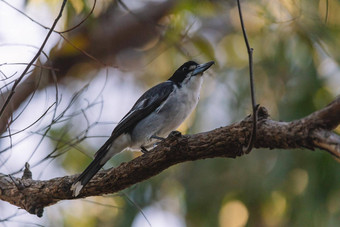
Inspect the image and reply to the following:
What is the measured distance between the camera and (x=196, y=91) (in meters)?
4.29

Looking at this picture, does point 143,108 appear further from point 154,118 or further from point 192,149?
point 192,149

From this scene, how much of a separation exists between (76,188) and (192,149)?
96 cm

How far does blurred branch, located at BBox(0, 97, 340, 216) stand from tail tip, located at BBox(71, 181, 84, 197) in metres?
0.05

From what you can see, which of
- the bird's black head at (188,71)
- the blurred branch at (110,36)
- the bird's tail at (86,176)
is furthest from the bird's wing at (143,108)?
the blurred branch at (110,36)

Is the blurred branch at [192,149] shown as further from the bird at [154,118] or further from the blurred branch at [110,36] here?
the blurred branch at [110,36]

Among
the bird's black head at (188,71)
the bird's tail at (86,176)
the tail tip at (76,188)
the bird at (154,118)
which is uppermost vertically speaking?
the bird's black head at (188,71)

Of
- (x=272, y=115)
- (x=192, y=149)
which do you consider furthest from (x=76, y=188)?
(x=272, y=115)

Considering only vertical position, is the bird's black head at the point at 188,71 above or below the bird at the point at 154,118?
above

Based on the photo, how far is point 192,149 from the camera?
2979mm

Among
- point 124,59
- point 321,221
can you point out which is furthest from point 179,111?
point 124,59

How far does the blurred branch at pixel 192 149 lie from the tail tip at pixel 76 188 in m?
0.05

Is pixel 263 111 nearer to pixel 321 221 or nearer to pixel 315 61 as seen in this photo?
pixel 321 221

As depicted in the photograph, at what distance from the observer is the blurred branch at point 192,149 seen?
2.42 metres

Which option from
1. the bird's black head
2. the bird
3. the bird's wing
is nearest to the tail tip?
the bird
